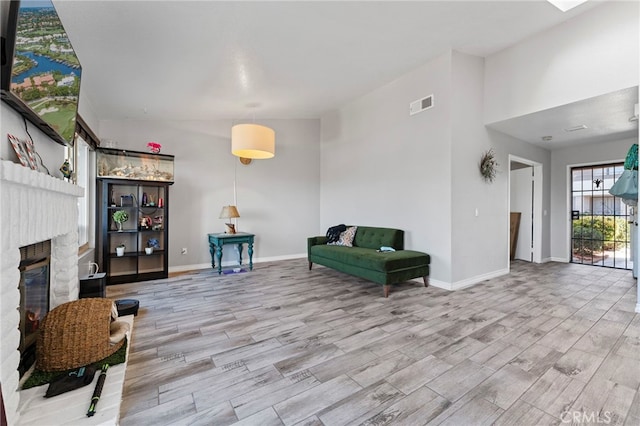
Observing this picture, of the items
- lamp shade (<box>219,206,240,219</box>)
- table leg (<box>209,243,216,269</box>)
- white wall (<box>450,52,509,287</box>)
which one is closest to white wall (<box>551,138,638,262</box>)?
white wall (<box>450,52,509,287</box>)

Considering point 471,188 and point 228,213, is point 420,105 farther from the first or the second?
point 228,213

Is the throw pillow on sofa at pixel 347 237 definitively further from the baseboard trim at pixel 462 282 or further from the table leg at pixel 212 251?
the table leg at pixel 212 251

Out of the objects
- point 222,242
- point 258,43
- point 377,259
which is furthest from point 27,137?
point 377,259

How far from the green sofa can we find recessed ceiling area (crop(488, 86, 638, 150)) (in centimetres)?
232

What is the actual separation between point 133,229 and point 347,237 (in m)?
3.45

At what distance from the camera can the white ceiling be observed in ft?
7.75

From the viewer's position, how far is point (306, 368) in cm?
191

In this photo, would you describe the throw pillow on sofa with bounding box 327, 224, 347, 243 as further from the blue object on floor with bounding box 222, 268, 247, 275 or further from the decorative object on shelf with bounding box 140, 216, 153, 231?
the decorative object on shelf with bounding box 140, 216, 153, 231

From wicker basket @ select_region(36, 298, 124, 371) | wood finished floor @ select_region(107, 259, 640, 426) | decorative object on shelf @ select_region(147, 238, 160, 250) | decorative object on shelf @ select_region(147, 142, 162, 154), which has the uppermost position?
decorative object on shelf @ select_region(147, 142, 162, 154)

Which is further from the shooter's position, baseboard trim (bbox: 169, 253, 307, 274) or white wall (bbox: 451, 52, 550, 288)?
baseboard trim (bbox: 169, 253, 307, 274)

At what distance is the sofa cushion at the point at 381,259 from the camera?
11.4 feet

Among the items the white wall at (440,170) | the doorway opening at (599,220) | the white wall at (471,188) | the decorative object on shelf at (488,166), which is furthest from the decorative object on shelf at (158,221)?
the doorway opening at (599,220)

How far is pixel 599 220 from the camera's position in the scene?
214 inches

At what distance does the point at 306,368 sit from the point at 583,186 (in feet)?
22.4
